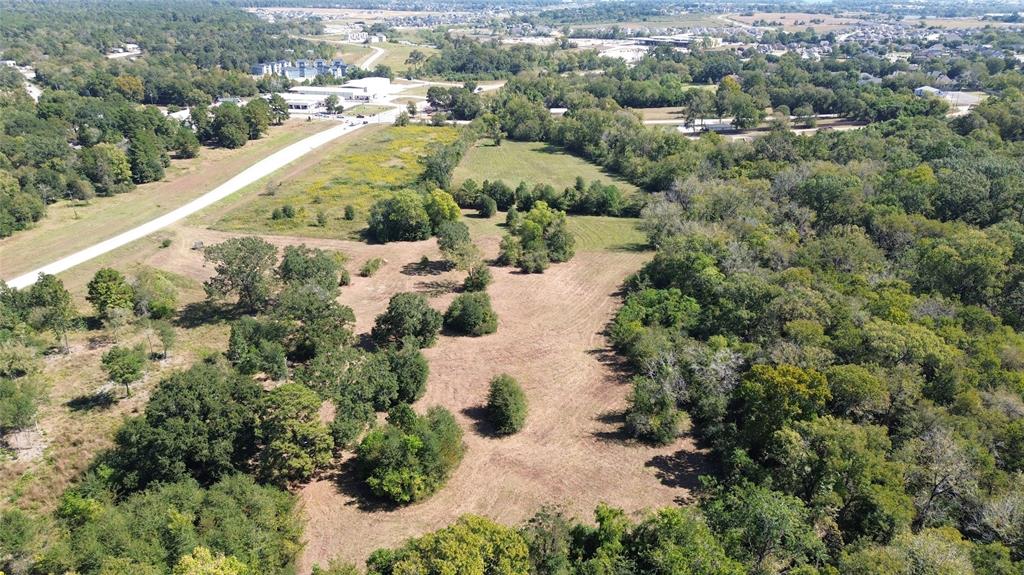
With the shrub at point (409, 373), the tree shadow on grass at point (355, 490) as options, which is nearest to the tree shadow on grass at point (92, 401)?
the tree shadow on grass at point (355, 490)

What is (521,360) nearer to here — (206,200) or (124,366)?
(124,366)

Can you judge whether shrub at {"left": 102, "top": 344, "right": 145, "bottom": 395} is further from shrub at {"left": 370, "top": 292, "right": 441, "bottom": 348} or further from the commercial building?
the commercial building

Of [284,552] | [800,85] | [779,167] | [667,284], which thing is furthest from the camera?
[800,85]

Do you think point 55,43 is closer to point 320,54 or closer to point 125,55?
point 125,55

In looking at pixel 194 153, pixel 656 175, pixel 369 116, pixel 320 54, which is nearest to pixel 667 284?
pixel 656 175

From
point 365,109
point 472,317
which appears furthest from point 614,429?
point 365,109

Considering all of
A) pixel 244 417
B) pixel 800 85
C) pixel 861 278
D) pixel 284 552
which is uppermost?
pixel 800 85

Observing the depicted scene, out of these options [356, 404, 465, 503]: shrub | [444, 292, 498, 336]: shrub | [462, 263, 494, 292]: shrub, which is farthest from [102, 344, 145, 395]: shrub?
[462, 263, 494, 292]: shrub
